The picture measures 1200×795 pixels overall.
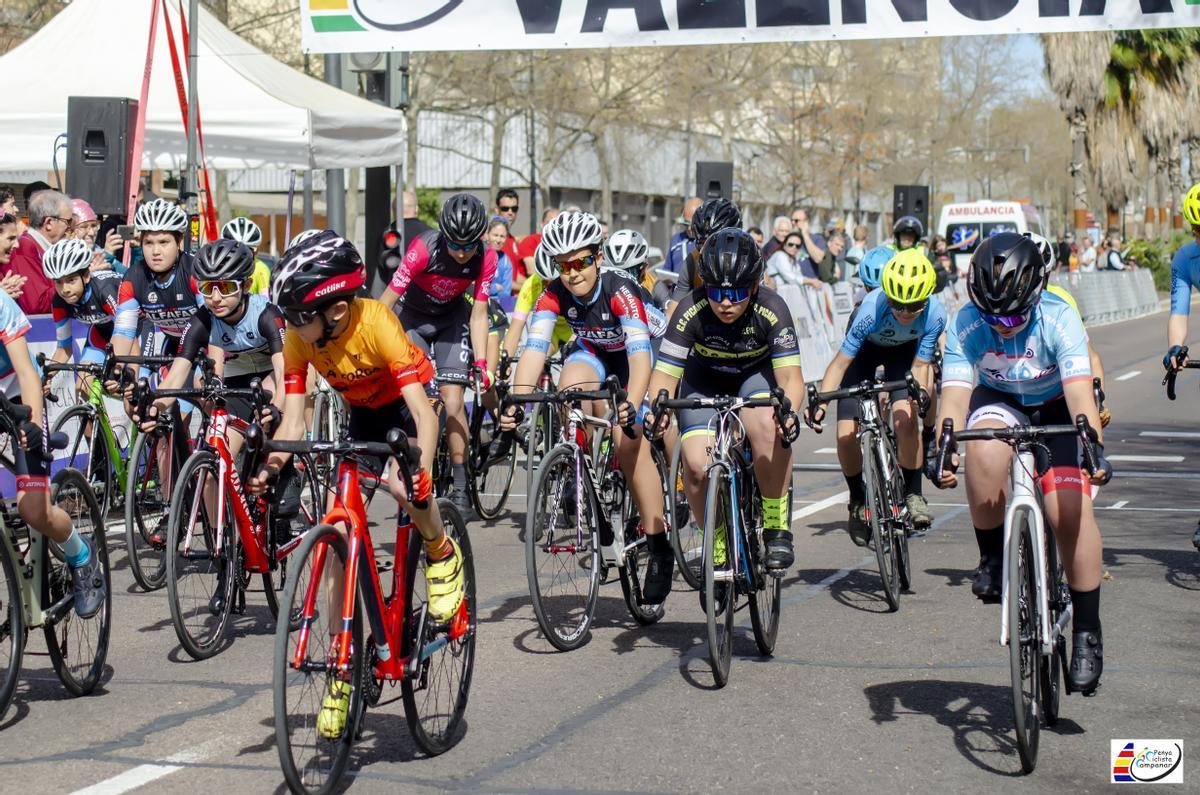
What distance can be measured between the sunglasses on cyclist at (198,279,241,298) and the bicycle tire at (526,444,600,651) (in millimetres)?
2055

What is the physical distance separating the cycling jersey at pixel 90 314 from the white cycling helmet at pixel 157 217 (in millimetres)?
1771

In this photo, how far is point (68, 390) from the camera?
1223cm

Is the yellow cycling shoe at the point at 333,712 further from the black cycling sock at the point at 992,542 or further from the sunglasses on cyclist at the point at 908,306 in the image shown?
the sunglasses on cyclist at the point at 908,306

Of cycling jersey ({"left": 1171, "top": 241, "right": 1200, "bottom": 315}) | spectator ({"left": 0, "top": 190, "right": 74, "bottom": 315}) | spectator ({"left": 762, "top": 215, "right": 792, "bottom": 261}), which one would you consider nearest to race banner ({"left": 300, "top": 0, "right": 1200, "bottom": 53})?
spectator ({"left": 0, "top": 190, "right": 74, "bottom": 315})

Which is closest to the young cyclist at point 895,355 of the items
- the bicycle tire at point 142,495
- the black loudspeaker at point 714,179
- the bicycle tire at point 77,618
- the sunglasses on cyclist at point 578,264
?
the sunglasses on cyclist at point 578,264

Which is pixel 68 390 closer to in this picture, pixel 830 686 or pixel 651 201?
pixel 830 686

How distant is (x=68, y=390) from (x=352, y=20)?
188 inches

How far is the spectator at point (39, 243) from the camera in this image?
39.1 feet

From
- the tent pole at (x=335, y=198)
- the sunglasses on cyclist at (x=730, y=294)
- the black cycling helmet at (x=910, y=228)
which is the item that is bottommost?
the sunglasses on cyclist at (x=730, y=294)

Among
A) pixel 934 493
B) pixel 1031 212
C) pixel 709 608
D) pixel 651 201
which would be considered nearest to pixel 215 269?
pixel 709 608

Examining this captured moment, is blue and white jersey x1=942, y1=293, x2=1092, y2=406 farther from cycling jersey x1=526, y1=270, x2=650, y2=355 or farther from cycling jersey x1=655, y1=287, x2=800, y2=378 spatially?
cycling jersey x1=526, y1=270, x2=650, y2=355

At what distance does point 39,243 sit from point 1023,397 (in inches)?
324

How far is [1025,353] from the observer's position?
21.4 feet

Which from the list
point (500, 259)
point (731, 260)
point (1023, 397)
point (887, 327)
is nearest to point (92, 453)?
point (731, 260)
